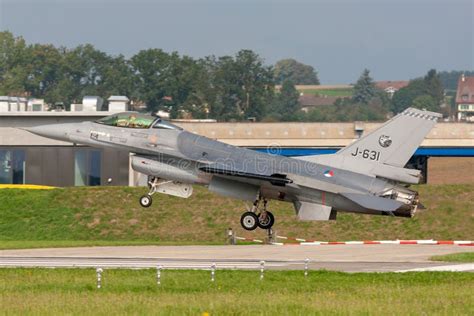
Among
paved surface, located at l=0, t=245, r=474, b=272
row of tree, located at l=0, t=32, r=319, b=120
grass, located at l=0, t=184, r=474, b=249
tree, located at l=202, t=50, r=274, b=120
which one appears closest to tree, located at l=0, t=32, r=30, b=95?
row of tree, located at l=0, t=32, r=319, b=120

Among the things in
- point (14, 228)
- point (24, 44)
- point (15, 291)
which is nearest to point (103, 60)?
point (24, 44)

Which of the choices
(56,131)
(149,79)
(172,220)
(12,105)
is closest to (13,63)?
(149,79)

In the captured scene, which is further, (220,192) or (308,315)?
(220,192)

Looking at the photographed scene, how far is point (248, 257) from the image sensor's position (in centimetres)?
4500

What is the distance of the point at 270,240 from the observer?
55250 mm

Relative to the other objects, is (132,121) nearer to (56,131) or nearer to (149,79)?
(56,131)

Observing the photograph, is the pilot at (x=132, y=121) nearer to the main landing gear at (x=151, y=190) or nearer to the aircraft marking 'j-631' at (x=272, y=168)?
the aircraft marking 'j-631' at (x=272, y=168)

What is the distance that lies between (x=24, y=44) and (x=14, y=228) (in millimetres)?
130742

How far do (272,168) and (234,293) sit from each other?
11419 millimetres

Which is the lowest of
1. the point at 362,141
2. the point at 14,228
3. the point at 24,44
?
the point at 14,228

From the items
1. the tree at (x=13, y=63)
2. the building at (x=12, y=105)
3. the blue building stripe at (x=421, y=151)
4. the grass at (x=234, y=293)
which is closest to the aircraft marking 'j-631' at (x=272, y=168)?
the grass at (x=234, y=293)

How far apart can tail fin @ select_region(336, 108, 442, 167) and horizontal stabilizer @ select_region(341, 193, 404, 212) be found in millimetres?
1771

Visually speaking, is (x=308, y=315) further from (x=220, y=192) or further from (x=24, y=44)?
(x=24, y=44)

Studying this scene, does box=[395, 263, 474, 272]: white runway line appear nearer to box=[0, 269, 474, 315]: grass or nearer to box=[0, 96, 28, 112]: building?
box=[0, 269, 474, 315]: grass
